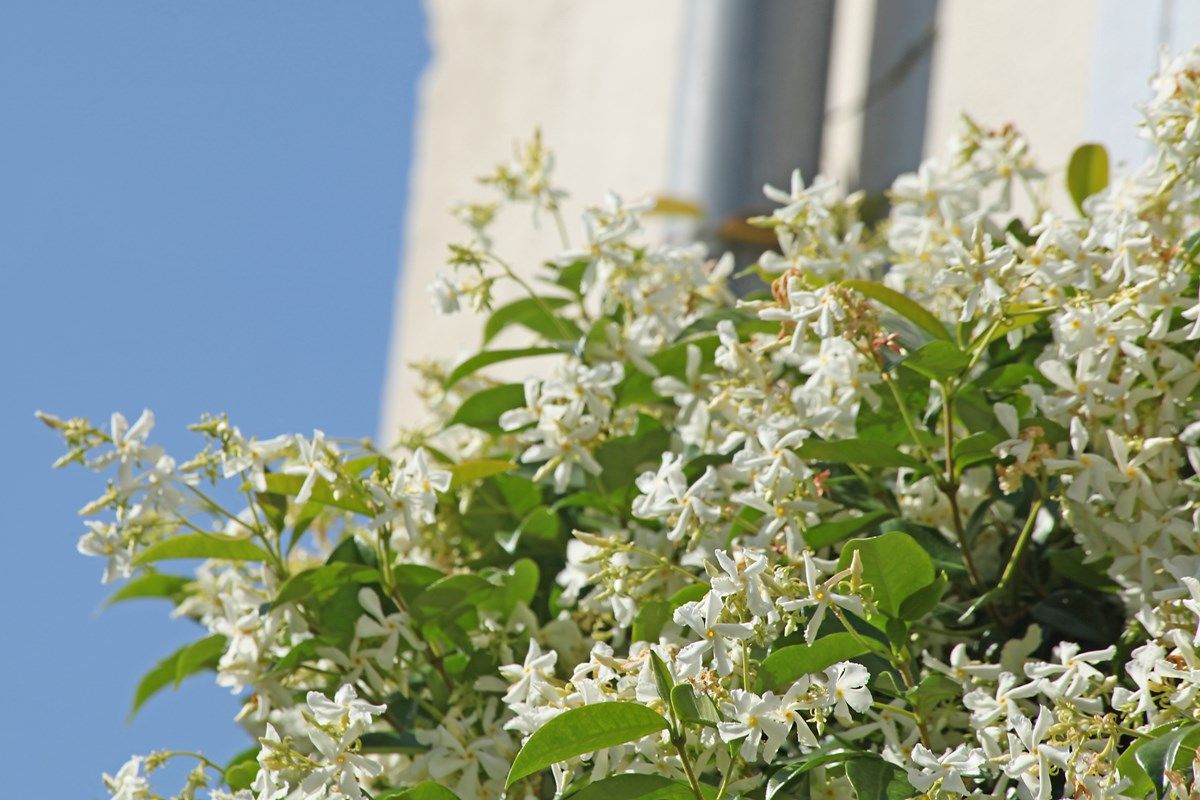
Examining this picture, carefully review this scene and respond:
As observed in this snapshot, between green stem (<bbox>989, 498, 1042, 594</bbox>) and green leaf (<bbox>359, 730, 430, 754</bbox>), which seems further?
green leaf (<bbox>359, 730, 430, 754</bbox>)

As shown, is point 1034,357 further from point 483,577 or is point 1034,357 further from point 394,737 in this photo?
point 394,737

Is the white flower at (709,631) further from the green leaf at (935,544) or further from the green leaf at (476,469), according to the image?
the green leaf at (476,469)

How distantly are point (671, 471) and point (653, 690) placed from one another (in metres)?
0.21

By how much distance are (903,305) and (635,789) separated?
0.39m

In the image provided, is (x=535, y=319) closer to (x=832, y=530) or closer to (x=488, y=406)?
(x=488, y=406)

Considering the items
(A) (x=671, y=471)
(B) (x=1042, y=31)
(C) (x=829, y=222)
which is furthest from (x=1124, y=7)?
(A) (x=671, y=471)

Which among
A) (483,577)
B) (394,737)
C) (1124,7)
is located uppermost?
(1124,7)

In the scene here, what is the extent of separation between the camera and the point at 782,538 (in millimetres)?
1102

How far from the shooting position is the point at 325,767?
994 mm

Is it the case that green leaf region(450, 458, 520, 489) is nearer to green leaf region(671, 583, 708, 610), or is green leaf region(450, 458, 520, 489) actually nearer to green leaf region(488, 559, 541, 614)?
green leaf region(488, 559, 541, 614)

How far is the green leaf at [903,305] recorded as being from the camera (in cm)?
108

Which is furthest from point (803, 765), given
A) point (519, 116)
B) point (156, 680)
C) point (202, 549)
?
point (519, 116)

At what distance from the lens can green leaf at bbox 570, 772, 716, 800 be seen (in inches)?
36.1

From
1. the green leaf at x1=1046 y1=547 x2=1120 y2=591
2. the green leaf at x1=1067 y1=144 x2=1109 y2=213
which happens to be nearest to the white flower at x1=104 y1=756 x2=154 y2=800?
the green leaf at x1=1046 y1=547 x2=1120 y2=591
